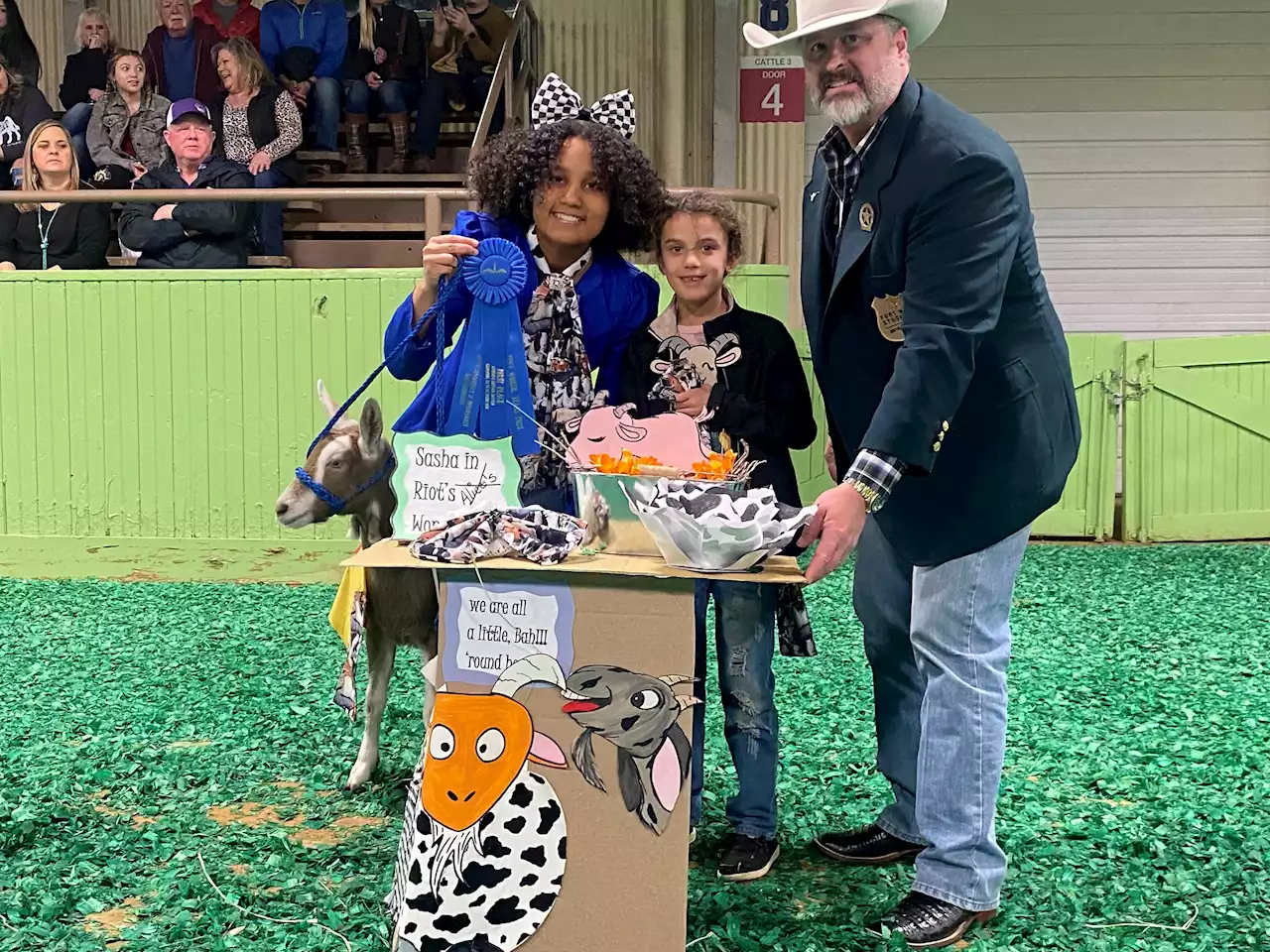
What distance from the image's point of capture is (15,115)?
764cm

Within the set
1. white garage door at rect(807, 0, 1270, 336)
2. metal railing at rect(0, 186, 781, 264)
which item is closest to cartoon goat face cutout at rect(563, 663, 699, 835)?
metal railing at rect(0, 186, 781, 264)

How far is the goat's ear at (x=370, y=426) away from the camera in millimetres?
2828

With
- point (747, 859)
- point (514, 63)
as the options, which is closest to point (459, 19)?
point (514, 63)

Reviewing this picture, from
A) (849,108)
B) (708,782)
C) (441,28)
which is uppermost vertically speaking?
(441,28)

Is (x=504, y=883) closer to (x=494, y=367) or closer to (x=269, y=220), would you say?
(x=494, y=367)

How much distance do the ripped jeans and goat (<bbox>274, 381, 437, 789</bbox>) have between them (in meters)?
0.74

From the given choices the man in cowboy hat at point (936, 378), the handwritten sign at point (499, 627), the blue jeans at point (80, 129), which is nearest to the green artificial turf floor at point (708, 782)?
the man in cowboy hat at point (936, 378)

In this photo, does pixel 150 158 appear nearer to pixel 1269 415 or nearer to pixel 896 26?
pixel 896 26

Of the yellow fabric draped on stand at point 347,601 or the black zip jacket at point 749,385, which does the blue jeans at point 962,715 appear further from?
the yellow fabric draped on stand at point 347,601

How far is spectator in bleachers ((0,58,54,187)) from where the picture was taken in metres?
7.39

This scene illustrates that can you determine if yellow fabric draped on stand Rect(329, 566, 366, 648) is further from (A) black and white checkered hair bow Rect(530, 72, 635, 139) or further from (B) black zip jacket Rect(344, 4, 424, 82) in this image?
(B) black zip jacket Rect(344, 4, 424, 82)

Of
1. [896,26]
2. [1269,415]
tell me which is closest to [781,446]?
[896,26]

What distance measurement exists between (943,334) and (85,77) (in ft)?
25.7

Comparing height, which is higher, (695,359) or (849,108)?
(849,108)
